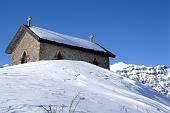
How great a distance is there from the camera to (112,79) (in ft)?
38.7

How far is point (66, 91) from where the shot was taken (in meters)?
8.20

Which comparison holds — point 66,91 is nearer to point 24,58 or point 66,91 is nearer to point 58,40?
point 58,40

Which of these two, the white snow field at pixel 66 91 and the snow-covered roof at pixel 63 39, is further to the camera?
the snow-covered roof at pixel 63 39

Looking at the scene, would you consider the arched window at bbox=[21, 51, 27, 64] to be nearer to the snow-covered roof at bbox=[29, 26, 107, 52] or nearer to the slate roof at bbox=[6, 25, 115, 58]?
the slate roof at bbox=[6, 25, 115, 58]

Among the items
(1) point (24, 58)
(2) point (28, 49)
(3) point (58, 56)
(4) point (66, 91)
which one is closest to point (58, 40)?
(3) point (58, 56)

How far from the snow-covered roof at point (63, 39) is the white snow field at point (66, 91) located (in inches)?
→ 589

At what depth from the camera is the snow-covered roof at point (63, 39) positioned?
88.7 ft

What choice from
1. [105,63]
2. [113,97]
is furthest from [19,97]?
[105,63]

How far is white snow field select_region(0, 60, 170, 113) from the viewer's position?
6.58m

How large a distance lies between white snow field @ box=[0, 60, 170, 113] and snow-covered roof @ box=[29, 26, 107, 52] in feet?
49.1

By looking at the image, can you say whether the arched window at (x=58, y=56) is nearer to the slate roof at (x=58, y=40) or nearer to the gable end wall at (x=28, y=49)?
the slate roof at (x=58, y=40)

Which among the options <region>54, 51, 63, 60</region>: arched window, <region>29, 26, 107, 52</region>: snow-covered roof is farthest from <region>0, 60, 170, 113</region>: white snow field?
<region>29, 26, 107, 52</region>: snow-covered roof

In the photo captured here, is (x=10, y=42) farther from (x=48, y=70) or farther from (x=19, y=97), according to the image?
(x=19, y=97)

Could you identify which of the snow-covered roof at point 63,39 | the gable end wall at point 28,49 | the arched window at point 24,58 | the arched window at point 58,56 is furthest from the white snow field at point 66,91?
the arched window at point 24,58
